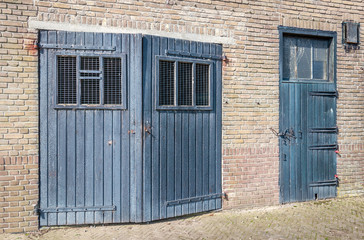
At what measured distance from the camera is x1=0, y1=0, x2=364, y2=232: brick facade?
14.4ft

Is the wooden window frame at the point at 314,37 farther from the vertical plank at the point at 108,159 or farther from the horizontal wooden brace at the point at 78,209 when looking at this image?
the horizontal wooden brace at the point at 78,209

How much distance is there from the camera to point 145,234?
4445 millimetres

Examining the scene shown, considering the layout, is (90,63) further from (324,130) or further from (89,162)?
(324,130)

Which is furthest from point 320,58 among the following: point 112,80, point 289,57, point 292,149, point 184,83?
point 112,80

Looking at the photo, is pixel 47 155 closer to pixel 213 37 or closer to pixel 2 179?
pixel 2 179

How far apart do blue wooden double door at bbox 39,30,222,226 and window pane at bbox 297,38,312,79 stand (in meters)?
2.33

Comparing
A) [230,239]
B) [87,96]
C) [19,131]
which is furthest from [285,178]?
[19,131]

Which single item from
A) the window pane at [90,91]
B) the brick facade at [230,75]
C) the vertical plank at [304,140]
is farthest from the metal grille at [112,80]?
the vertical plank at [304,140]

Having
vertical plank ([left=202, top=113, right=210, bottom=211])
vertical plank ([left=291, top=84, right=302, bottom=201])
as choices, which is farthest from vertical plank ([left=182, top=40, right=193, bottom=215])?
vertical plank ([left=291, top=84, right=302, bottom=201])

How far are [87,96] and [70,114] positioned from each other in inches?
14.4

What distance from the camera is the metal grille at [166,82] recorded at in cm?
492

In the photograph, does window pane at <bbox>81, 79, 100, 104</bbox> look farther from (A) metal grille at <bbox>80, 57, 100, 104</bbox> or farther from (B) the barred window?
(B) the barred window

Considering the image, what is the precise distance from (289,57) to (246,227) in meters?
3.35

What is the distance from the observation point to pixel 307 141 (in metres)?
5.95
